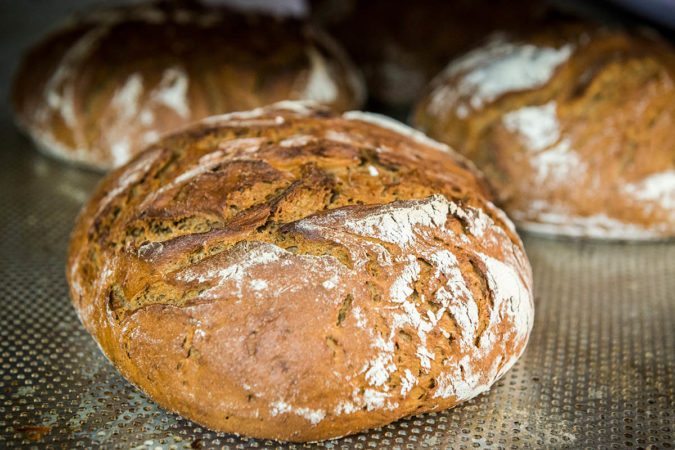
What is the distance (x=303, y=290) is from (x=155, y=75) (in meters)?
1.34

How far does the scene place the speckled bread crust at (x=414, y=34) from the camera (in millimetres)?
2902

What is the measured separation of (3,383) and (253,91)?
126cm

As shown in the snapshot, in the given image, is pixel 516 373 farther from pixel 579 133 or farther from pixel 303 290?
pixel 579 133

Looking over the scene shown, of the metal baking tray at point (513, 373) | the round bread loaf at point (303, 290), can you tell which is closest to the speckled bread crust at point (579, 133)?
the metal baking tray at point (513, 373)

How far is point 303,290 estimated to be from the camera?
132 cm

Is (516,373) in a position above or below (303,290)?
below

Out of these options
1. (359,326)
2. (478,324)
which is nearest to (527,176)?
(478,324)

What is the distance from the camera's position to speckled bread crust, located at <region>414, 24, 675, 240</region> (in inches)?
80.7

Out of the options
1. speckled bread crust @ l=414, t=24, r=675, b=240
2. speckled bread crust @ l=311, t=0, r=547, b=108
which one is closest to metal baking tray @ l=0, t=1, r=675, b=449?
speckled bread crust @ l=414, t=24, r=675, b=240

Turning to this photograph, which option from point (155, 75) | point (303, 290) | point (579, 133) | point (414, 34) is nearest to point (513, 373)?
point (303, 290)

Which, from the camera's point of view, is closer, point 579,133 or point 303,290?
point 303,290

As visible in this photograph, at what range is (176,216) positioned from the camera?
146cm

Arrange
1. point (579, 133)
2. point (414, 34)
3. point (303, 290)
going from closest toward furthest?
point (303, 290) < point (579, 133) < point (414, 34)

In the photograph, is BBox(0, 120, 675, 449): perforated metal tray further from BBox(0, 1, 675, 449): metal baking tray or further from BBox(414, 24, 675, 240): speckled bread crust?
BBox(414, 24, 675, 240): speckled bread crust
